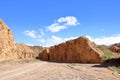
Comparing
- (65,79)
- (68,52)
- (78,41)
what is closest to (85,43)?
(78,41)

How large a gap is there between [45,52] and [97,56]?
28623 mm

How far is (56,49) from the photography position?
6406cm

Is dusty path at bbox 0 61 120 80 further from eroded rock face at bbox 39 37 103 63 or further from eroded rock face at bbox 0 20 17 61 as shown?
eroded rock face at bbox 39 37 103 63

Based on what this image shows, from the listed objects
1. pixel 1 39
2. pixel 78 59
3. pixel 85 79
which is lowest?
pixel 85 79

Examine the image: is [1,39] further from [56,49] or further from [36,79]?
[36,79]

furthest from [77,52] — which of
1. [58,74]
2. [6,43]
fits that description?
[58,74]

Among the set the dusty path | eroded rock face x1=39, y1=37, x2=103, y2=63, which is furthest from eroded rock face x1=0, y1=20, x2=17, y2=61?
the dusty path

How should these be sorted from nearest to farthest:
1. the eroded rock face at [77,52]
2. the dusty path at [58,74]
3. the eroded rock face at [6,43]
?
the dusty path at [58,74] < the eroded rock face at [6,43] < the eroded rock face at [77,52]

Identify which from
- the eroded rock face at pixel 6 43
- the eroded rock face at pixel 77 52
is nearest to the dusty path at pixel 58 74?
the eroded rock face at pixel 6 43

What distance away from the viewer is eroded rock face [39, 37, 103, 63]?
49031 millimetres

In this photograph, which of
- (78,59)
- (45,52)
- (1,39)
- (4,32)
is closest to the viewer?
(1,39)

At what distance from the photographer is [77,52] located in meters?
54.7

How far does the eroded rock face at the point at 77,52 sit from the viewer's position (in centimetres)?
4903

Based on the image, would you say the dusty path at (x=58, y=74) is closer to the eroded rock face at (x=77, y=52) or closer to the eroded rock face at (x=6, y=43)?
the eroded rock face at (x=6, y=43)
